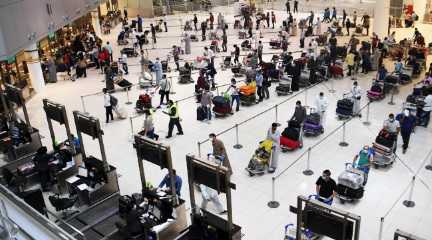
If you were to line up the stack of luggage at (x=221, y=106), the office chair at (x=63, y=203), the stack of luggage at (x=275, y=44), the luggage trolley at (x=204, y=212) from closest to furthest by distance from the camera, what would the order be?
the luggage trolley at (x=204, y=212)
the office chair at (x=63, y=203)
the stack of luggage at (x=221, y=106)
the stack of luggage at (x=275, y=44)

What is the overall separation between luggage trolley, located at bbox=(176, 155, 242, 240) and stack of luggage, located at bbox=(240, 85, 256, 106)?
976 cm

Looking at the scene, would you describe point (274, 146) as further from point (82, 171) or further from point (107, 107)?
point (107, 107)

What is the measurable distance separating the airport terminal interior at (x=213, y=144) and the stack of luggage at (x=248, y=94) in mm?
45

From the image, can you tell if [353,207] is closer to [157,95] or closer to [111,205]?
[111,205]

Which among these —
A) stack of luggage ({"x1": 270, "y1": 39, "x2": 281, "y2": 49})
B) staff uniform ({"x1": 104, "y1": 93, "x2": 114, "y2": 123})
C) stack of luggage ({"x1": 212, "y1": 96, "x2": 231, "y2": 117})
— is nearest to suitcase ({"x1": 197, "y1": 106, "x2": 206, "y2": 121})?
stack of luggage ({"x1": 212, "y1": 96, "x2": 231, "y2": 117})

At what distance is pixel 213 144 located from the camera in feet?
41.5

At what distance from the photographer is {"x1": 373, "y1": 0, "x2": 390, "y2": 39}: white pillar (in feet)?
90.5

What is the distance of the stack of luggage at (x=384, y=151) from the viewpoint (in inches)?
530

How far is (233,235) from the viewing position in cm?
908

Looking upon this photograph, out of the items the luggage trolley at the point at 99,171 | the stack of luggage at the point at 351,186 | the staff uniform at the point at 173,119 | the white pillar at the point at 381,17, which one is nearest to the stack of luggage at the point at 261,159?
the stack of luggage at the point at 351,186

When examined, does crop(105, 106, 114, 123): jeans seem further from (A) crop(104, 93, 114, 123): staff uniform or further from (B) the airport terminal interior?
(B) the airport terminal interior

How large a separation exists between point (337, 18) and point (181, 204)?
30.1 m

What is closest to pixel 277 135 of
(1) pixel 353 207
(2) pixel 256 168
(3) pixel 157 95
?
(2) pixel 256 168

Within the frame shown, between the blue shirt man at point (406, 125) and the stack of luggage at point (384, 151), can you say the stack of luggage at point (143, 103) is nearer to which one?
the stack of luggage at point (384, 151)
